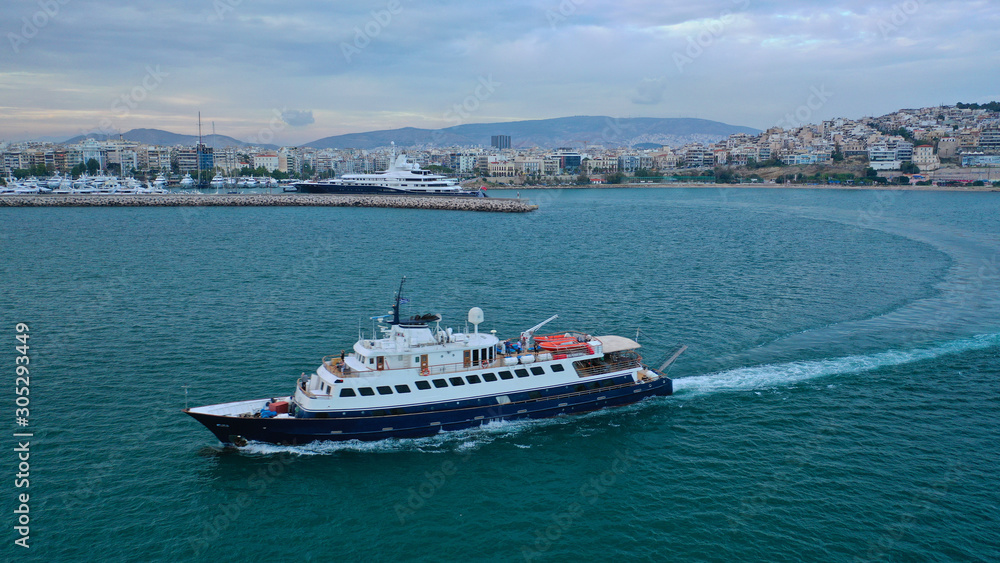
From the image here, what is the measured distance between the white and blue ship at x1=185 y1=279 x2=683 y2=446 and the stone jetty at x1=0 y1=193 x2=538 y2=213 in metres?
68.4

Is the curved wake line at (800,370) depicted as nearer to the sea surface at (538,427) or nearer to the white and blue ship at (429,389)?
the sea surface at (538,427)

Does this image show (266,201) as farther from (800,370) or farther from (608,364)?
(800,370)

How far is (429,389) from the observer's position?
18.7 meters

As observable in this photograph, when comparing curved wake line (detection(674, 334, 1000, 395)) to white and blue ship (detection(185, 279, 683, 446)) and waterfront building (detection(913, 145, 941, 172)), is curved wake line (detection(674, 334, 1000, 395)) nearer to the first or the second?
white and blue ship (detection(185, 279, 683, 446))

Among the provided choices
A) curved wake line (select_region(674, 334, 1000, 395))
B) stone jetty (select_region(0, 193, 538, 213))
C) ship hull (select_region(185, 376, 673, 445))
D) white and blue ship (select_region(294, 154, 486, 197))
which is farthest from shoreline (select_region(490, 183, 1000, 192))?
ship hull (select_region(185, 376, 673, 445))

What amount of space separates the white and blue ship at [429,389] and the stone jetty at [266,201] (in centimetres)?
6836

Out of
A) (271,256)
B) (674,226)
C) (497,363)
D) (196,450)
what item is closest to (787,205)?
(674,226)

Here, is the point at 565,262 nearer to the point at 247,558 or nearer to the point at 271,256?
the point at 271,256

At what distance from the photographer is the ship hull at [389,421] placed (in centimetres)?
1752

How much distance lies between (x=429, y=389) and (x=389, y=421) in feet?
4.92

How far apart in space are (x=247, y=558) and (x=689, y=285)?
30008 mm

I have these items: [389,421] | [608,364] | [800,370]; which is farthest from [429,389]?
[800,370]

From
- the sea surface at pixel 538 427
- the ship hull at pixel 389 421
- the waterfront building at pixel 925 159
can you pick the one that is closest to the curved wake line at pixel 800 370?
the sea surface at pixel 538 427

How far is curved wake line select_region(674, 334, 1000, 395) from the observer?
2231cm
